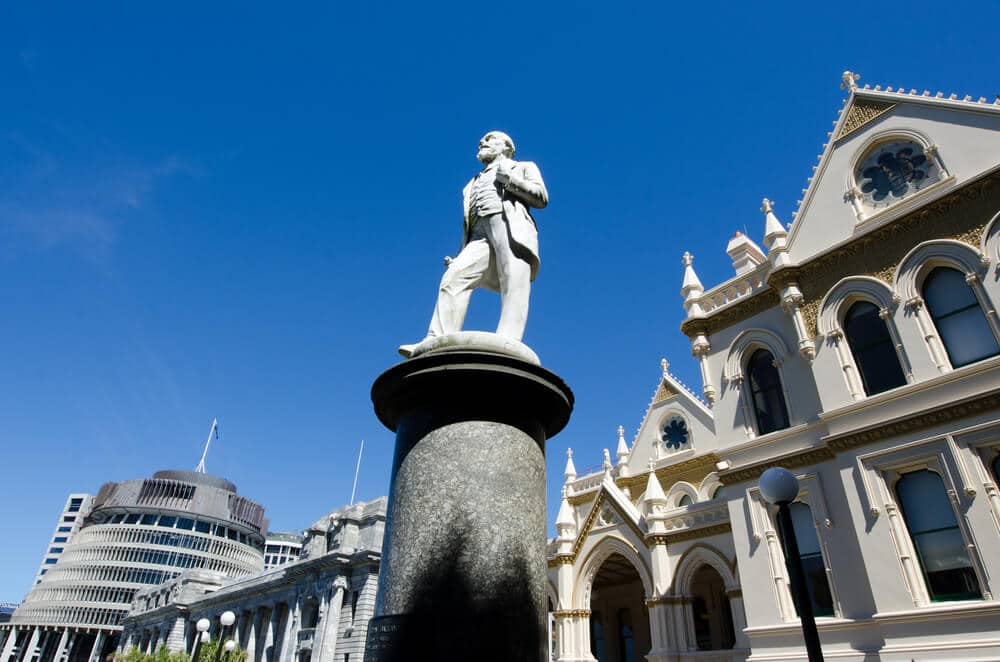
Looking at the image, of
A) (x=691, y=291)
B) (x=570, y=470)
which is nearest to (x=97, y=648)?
(x=570, y=470)

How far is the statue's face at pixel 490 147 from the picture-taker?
6844 mm

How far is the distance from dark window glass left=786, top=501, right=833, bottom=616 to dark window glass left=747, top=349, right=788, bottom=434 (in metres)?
2.23

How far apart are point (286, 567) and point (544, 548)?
52482 mm

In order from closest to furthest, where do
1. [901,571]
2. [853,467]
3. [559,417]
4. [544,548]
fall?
[544,548]
[559,417]
[901,571]
[853,467]

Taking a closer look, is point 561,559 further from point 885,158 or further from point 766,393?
point 885,158

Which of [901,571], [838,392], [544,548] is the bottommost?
[544,548]

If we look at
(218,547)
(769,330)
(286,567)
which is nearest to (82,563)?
(218,547)

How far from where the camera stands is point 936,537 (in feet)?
40.2

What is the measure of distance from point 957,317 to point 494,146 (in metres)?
12.4

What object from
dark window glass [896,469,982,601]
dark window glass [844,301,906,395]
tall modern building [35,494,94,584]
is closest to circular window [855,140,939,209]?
dark window glass [844,301,906,395]

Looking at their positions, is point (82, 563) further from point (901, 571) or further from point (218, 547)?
point (901, 571)

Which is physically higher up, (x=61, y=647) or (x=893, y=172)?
(x=893, y=172)

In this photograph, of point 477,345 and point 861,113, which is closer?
point 477,345

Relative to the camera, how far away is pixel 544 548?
4.64m
